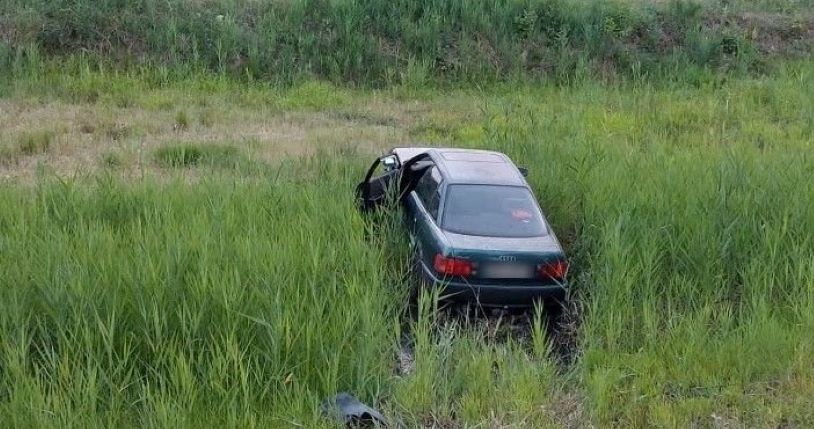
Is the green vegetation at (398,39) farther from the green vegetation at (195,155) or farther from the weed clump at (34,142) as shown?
the green vegetation at (195,155)

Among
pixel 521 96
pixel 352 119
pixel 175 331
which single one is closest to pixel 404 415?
pixel 175 331

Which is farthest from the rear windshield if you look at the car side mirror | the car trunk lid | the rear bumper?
the car side mirror

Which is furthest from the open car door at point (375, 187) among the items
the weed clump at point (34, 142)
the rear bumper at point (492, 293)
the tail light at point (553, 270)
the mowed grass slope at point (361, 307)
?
the weed clump at point (34, 142)

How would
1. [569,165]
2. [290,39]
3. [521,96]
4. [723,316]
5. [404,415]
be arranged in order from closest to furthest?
[404,415] < [723,316] < [569,165] < [521,96] < [290,39]

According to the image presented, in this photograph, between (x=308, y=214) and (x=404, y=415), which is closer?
(x=404, y=415)

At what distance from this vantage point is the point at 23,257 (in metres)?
6.74

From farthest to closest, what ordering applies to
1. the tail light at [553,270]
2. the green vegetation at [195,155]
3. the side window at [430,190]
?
1. the green vegetation at [195,155]
2. the side window at [430,190]
3. the tail light at [553,270]

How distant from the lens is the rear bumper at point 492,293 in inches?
282

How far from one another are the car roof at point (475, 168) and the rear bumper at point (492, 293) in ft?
3.94

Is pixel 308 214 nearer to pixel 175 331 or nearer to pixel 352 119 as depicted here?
pixel 175 331

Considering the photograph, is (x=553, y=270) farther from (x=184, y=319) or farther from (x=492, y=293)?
(x=184, y=319)

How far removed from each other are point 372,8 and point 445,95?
2712mm

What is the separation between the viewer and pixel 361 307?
6531 millimetres

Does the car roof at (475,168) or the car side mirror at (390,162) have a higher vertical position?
the car roof at (475,168)
